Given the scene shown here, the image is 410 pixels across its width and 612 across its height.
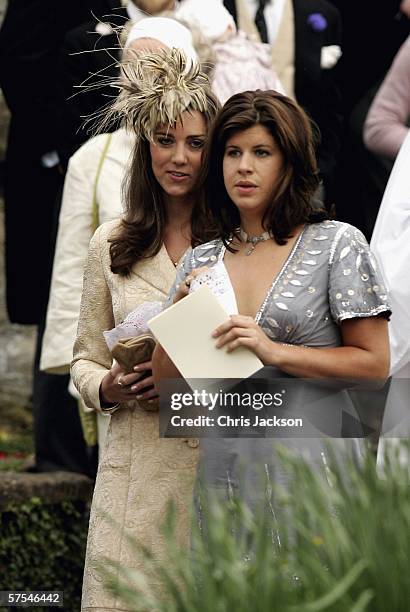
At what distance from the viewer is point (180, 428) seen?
11.1 feet

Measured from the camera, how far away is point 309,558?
2.20 meters

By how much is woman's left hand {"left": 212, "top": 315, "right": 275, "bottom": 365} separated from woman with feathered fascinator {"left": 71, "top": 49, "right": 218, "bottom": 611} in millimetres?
526

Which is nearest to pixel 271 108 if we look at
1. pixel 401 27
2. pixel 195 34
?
pixel 195 34

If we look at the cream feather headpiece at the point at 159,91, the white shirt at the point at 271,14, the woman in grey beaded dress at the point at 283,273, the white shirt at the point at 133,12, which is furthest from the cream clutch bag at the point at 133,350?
the white shirt at the point at 271,14

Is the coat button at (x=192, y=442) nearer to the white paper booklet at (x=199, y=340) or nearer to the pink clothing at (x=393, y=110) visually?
the white paper booklet at (x=199, y=340)

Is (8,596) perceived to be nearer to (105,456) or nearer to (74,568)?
(74,568)

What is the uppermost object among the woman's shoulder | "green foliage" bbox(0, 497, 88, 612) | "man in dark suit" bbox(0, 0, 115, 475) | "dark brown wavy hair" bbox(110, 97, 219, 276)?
the woman's shoulder

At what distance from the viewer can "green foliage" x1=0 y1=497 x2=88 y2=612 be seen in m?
5.81

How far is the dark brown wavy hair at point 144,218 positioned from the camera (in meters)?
3.88

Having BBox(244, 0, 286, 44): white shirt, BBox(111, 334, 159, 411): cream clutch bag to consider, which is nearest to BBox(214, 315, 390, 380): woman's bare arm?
BBox(111, 334, 159, 411): cream clutch bag

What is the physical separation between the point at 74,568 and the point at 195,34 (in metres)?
2.23

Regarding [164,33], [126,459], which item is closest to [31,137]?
[164,33]

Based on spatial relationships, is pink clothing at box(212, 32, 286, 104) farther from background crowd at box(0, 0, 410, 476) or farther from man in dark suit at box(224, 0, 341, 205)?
man in dark suit at box(224, 0, 341, 205)

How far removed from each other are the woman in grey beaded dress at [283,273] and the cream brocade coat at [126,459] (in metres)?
0.32
